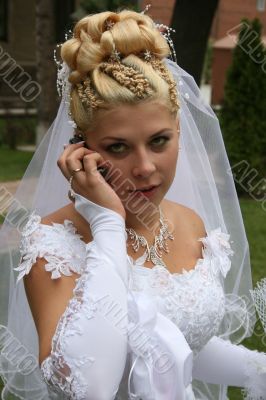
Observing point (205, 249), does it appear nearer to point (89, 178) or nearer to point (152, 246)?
point (152, 246)

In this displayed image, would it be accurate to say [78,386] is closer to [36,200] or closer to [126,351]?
[126,351]

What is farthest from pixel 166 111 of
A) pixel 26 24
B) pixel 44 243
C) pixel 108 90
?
pixel 26 24

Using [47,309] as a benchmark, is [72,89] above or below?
above

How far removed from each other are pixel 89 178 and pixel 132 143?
162 mm

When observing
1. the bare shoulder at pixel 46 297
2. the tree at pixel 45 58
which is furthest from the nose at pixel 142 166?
the tree at pixel 45 58

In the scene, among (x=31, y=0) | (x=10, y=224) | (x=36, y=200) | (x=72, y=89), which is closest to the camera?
(x=72, y=89)

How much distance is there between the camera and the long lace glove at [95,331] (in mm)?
1831

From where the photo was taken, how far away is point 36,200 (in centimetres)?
258

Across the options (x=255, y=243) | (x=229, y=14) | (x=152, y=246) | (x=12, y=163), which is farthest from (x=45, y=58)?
(x=229, y=14)

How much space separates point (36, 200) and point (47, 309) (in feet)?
2.34

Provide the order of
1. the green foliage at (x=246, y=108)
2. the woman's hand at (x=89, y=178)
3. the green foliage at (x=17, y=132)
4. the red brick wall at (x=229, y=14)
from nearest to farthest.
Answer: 1. the woman's hand at (x=89, y=178)
2. the green foliage at (x=246, y=108)
3. the green foliage at (x=17, y=132)
4. the red brick wall at (x=229, y=14)

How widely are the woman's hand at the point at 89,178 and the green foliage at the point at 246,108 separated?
784 centimetres

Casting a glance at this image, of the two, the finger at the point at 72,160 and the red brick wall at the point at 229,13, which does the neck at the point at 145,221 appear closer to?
the finger at the point at 72,160

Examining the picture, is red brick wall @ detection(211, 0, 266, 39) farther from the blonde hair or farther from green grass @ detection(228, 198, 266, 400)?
the blonde hair
